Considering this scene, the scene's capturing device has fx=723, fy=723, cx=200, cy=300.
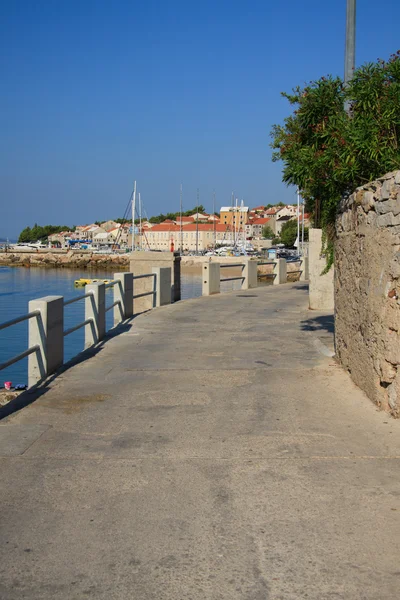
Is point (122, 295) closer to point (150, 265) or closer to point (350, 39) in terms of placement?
point (150, 265)

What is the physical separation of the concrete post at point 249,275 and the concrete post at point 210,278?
3.17 m

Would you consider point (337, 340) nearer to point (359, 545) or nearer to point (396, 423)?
point (396, 423)

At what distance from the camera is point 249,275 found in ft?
97.1

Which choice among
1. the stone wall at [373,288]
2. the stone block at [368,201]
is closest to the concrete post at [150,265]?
the stone wall at [373,288]

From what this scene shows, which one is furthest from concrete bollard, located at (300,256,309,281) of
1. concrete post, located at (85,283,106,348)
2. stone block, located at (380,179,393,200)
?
stone block, located at (380,179,393,200)

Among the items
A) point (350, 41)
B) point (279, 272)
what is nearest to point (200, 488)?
point (350, 41)

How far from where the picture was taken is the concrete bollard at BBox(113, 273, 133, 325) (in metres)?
17.0

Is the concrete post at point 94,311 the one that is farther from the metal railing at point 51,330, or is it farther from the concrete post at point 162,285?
the concrete post at point 162,285

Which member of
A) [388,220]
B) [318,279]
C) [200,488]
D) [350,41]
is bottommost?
[200,488]

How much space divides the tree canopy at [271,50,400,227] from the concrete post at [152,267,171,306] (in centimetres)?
959

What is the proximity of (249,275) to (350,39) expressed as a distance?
1714cm

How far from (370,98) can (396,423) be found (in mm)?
4870

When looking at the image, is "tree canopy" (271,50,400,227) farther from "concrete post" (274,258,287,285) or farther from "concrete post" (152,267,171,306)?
"concrete post" (274,258,287,285)

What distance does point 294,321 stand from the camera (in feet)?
56.6
